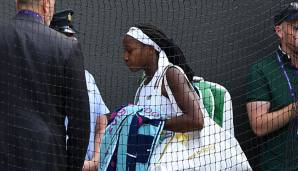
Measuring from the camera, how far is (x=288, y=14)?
473 centimetres

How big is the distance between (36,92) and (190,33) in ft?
5.22

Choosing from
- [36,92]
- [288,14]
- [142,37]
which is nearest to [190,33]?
[288,14]

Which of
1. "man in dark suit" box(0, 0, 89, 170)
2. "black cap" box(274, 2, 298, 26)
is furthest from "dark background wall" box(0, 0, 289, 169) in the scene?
"man in dark suit" box(0, 0, 89, 170)

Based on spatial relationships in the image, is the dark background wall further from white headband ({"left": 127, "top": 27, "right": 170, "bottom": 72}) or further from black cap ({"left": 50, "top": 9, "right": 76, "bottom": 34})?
white headband ({"left": 127, "top": 27, "right": 170, "bottom": 72})

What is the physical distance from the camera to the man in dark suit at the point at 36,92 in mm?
3570

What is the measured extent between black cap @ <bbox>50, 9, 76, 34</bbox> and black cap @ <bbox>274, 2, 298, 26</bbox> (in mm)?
1229

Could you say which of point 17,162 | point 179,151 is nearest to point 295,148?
point 179,151

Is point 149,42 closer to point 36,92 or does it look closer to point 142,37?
point 142,37

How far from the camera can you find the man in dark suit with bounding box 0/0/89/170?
3.57m

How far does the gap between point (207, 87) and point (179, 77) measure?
0.69 meters

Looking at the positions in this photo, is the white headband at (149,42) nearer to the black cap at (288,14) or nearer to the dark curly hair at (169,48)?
the dark curly hair at (169,48)

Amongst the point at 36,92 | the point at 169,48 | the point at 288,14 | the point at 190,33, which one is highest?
the point at 288,14

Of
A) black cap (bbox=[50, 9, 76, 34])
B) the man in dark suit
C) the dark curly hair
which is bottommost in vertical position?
the man in dark suit

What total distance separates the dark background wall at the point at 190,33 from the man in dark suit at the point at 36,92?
1.17 metres
